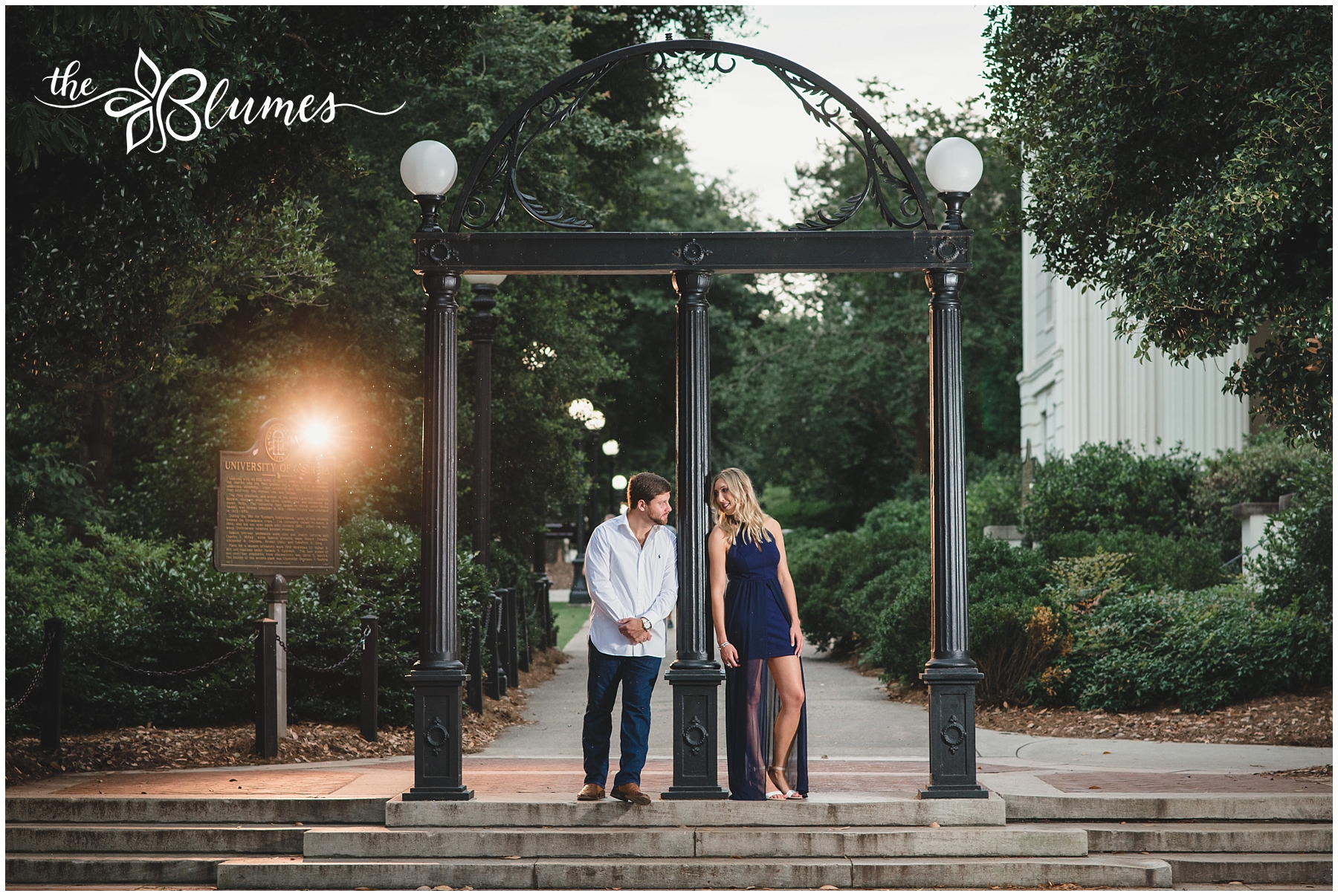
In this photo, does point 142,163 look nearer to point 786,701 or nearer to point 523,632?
point 786,701

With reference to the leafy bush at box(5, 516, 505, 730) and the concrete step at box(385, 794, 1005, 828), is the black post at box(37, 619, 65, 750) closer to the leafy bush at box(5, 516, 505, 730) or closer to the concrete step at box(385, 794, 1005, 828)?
the leafy bush at box(5, 516, 505, 730)

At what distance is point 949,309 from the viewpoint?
795 centimetres

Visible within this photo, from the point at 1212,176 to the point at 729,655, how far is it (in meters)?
5.53

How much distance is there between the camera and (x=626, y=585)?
736cm

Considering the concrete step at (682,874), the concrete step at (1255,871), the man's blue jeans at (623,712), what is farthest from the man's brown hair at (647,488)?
the concrete step at (1255,871)

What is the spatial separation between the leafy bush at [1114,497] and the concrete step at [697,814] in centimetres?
1278

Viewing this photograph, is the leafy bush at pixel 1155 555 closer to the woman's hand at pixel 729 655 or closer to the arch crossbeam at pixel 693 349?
the arch crossbeam at pixel 693 349

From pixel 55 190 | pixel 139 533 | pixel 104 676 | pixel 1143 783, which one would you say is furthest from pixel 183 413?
pixel 1143 783

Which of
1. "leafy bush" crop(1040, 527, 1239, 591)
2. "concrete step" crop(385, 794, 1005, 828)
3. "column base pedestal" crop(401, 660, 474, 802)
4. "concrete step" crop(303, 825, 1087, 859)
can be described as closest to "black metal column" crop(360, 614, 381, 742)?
"column base pedestal" crop(401, 660, 474, 802)

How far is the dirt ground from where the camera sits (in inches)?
423

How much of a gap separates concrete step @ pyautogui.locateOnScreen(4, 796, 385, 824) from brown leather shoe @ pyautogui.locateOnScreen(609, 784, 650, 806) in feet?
4.50

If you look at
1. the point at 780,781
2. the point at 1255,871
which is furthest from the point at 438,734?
the point at 1255,871

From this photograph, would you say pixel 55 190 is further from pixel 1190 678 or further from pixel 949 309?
pixel 1190 678

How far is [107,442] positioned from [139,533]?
5.57 feet
